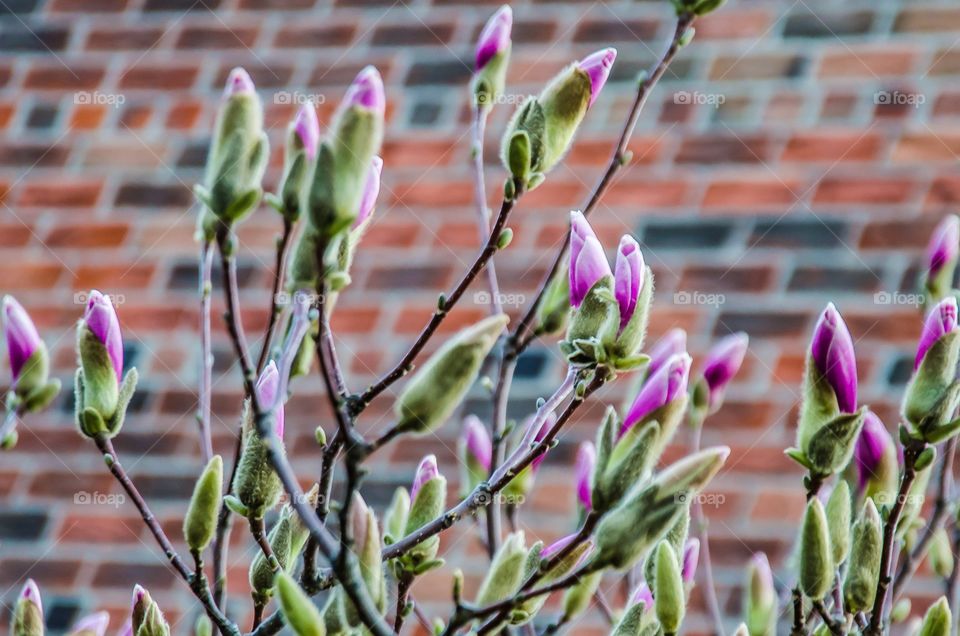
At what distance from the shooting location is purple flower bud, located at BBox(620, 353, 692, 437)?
1.50 ft

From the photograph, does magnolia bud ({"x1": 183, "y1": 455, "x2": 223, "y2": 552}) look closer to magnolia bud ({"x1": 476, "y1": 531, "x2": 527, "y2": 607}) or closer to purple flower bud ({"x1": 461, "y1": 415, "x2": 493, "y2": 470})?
magnolia bud ({"x1": 476, "y1": 531, "x2": 527, "y2": 607})

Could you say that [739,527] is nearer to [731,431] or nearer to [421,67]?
[731,431]

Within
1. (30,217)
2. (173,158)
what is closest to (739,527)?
(173,158)

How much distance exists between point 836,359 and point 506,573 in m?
0.18

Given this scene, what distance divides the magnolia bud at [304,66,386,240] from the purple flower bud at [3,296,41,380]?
0.85 ft

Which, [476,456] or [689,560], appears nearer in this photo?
[689,560]

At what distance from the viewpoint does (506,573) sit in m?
0.52

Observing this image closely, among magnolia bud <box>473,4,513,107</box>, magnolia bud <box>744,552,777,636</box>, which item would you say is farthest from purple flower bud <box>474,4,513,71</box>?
magnolia bud <box>744,552,777,636</box>

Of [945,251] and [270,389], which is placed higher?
[945,251]

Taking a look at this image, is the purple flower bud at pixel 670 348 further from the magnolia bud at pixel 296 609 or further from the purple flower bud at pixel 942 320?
the magnolia bud at pixel 296 609

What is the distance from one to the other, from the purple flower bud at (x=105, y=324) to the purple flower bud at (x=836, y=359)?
0.32 metres

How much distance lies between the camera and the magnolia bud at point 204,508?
1.63 ft

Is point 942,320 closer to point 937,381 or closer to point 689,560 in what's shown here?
point 937,381

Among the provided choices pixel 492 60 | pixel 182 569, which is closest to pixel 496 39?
pixel 492 60
